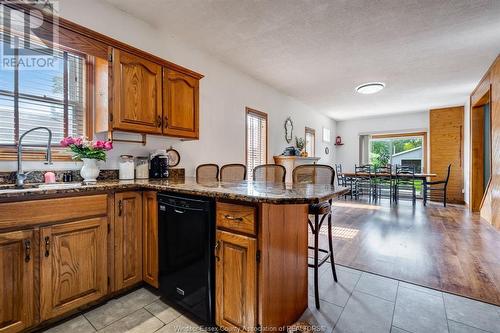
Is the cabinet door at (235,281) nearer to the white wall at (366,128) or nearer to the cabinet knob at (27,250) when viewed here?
the cabinet knob at (27,250)

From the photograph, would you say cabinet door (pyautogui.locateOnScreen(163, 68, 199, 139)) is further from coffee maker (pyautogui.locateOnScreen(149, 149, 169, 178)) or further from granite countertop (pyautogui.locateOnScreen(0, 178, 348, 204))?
granite countertop (pyautogui.locateOnScreen(0, 178, 348, 204))

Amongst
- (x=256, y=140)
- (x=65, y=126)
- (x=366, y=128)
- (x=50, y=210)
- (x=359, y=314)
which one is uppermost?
(x=366, y=128)

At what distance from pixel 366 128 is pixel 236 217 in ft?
26.4

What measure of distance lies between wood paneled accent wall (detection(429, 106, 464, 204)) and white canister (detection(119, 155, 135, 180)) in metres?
7.66

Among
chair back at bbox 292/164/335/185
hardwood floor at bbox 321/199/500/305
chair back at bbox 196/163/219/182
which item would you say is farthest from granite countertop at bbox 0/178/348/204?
hardwood floor at bbox 321/199/500/305

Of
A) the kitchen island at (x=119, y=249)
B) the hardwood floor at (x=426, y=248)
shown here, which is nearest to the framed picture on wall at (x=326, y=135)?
the hardwood floor at (x=426, y=248)

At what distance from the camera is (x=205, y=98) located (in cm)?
329

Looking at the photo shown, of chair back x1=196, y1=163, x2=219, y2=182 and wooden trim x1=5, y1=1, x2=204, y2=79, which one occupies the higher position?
wooden trim x1=5, y1=1, x2=204, y2=79

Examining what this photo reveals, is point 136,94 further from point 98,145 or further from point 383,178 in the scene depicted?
point 383,178

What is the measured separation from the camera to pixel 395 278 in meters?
2.15

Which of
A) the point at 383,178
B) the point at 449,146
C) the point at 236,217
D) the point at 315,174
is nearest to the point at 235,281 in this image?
the point at 236,217

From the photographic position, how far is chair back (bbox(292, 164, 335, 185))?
2.41 m

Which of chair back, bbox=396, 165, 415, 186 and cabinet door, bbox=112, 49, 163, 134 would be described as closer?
cabinet door, bbox=112, 49, 163, 134

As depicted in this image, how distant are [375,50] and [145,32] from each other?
299 centimetres
